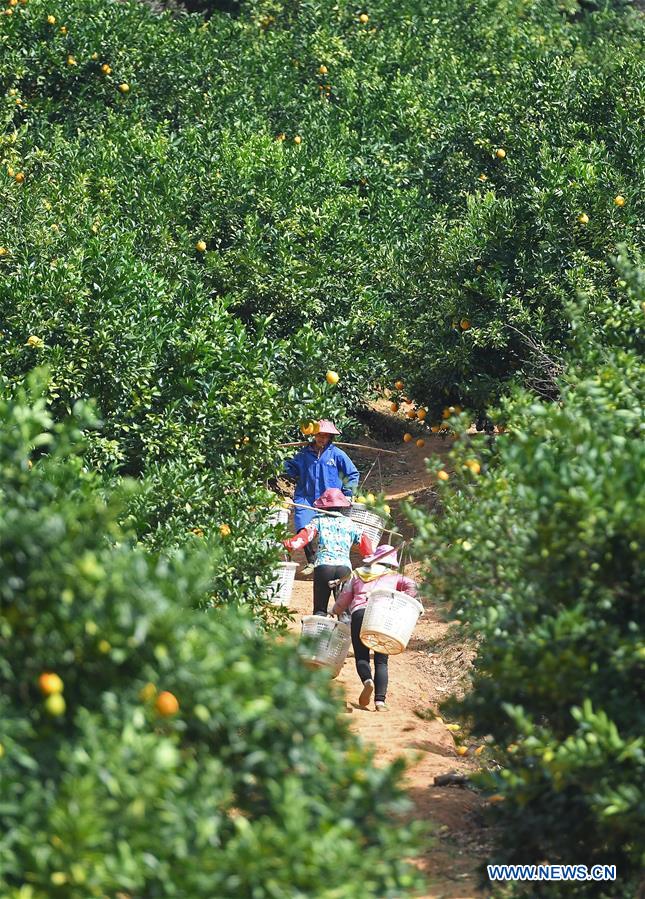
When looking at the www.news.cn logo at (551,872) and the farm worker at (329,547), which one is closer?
the www.news.cn logo at (551,872)

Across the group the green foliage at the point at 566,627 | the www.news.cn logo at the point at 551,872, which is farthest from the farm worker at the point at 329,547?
the www.news.cn logo at the point at 551,872

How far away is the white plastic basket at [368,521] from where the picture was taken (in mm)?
8930

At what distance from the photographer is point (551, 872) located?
16.1 feet

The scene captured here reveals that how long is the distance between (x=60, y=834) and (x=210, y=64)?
13.9 metres

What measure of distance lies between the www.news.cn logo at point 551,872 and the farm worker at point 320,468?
4.65m

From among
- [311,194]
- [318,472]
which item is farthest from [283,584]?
[311,194]

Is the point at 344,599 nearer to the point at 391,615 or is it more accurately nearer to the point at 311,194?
the point at 391,615

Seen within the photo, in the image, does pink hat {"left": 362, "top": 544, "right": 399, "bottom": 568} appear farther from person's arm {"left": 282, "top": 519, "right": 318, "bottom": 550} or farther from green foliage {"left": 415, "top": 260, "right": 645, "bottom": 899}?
green foliage {"left": 415, "top": 260, "right": 645, "bottom": 899}

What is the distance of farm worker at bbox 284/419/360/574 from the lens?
959 centimetres

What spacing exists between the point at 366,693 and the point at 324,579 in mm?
857

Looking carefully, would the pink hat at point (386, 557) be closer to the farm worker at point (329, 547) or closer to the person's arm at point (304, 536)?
the farm worker at point (329, 547)

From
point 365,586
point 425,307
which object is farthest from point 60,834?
point 425,307

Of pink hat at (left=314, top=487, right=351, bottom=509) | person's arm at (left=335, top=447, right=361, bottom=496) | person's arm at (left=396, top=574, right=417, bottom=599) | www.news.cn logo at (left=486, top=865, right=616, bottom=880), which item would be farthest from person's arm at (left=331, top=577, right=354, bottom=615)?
www.news.cn logo at (left=486, top=865, right=616, bottom=880)

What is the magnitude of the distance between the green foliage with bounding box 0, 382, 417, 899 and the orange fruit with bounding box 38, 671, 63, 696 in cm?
7
